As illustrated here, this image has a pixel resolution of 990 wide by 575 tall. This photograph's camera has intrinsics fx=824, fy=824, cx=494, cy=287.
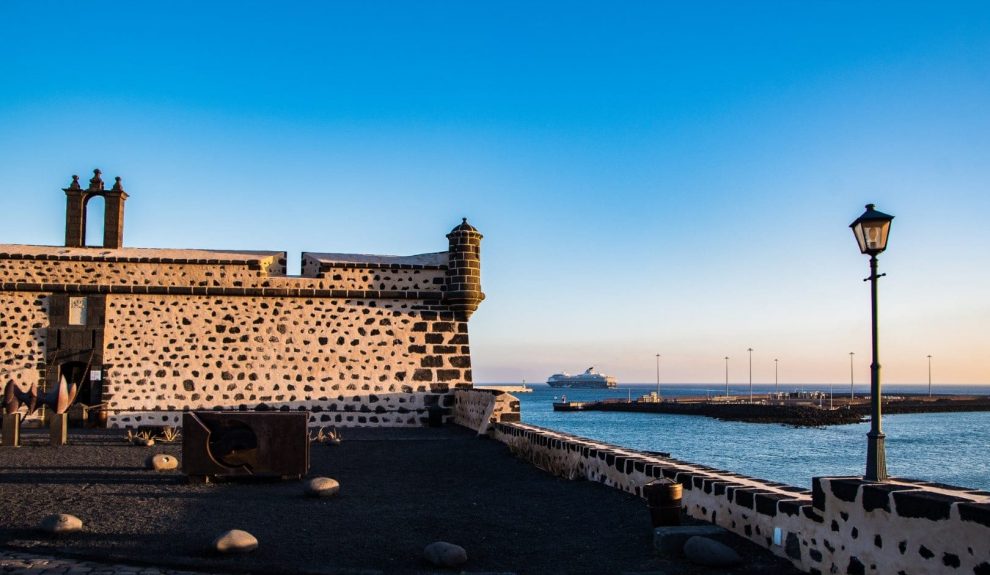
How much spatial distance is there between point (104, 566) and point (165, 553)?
1.59 feet

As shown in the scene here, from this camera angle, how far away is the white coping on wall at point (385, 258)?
2011 cm

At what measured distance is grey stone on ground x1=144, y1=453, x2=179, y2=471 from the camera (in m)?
11.1

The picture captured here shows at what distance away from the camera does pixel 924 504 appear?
488cm

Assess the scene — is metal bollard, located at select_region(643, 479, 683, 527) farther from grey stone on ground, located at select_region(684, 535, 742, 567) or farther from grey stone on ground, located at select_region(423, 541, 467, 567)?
grey stone on ground, located at select_region(423, 541, 467, 567)

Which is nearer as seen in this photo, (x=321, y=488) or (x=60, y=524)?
(x=60, y=524)

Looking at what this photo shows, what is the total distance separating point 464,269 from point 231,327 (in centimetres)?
562

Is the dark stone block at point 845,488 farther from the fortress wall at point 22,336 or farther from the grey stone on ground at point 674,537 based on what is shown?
the fortress wall at point 22,336

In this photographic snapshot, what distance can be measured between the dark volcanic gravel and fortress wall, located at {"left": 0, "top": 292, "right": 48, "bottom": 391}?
20.6 ft

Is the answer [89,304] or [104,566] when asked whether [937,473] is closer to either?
[89,304]

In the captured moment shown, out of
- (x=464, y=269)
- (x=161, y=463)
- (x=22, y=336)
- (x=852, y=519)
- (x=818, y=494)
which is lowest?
(x=161, y=463)

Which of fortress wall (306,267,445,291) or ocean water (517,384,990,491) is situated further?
ocean water (517,384,990,491)

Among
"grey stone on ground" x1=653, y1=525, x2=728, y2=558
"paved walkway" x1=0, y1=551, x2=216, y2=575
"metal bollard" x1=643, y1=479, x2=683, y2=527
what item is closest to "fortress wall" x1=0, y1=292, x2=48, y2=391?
"paved walkway" x1=0, y1=551, x2=216, y2=575

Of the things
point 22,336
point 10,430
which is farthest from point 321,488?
point 22,336

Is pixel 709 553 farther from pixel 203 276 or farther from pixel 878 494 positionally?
pixel 203 276
